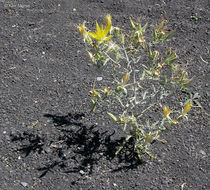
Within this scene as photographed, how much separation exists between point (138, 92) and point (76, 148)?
732mm

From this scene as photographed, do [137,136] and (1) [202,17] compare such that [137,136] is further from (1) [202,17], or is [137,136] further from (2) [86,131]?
(1) [202,17]

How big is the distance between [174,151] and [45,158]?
3.28 ft

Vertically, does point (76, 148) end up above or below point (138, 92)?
below

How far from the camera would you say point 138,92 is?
3068mm

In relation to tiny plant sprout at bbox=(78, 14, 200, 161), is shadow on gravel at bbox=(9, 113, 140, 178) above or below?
below

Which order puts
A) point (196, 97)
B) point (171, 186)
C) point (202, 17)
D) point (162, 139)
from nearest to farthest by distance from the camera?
point (171, 186), point (162, 139), point (196, 97), point (202, 17)

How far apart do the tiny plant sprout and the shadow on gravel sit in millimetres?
82

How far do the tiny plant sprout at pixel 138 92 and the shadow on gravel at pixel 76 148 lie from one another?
82 mm

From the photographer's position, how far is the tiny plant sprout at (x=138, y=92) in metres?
2.30

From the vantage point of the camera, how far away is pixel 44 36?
3588 millimetres

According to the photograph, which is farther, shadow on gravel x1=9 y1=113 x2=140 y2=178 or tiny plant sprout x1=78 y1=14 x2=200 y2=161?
shadow on gravel x1=9 y1=113 x2=140 y2=178

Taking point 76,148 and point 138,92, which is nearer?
point 76,148

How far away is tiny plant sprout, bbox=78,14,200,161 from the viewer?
2.30 meters

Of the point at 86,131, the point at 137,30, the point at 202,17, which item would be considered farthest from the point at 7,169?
the point at 202,17
